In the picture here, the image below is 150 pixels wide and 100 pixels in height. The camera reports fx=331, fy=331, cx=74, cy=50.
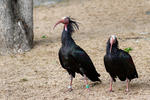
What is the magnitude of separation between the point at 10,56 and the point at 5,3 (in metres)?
1.80

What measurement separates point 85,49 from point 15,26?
2533mm

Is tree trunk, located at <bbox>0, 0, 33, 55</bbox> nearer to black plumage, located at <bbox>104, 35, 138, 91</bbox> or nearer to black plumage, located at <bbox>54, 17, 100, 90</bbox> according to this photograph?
black plumage, located at <bbox>54, 17, 100, 90</bbox>

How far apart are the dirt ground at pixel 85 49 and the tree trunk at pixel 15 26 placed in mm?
359

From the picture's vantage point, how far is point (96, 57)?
34.5 feet

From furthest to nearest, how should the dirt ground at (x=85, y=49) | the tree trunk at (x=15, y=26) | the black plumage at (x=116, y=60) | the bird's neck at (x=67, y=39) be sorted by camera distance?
the tree trunk at (x=15, y=26) < the dirt ground at (x=85, y=49) < the bird's neck at (x=67, y=39) < the black plumage at (x=116, y=60)

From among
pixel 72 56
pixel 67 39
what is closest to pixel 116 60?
pixel 72 56

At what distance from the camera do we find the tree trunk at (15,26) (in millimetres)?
11172

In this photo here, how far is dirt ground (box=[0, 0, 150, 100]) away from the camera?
7453 millimetres

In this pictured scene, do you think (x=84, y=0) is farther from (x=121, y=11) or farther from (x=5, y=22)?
(x=5, y=22)

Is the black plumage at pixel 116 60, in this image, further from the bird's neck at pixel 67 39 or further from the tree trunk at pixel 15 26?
the tree trunk at pixel 15 26

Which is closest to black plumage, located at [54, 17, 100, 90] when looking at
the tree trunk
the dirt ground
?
the dirt ground

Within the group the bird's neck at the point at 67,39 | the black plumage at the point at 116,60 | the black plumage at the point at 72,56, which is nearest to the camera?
the black plumage at the point at 116,60

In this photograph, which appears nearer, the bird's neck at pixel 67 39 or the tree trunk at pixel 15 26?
the bird's neck at pixel 67 39

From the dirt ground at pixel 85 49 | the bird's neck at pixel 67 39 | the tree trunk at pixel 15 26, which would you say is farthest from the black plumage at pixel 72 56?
the tree trunk at pixel 15 26
